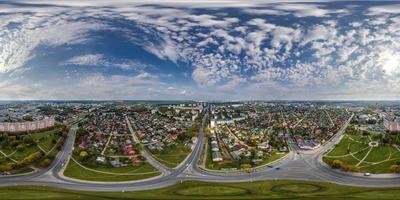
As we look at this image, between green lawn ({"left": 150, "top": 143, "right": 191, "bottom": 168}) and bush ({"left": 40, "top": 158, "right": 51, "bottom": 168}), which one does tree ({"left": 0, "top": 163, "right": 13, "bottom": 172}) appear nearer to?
bush ({"left": 40, "top": 158, "right": 51, "bottom": 168})

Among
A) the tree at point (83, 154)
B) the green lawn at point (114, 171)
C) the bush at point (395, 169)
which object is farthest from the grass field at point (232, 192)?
the tree at point (83, 154)

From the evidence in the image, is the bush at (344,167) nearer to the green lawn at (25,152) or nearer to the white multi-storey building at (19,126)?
the green lawn at (25,152)

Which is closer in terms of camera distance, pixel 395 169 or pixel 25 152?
pixel 395 169

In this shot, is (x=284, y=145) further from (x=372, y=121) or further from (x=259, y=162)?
(x=372, y=121)

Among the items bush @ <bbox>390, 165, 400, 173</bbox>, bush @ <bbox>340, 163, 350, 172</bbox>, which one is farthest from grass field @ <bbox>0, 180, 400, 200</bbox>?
bush @ <bbox>390, 165, 400, 173</bbox>

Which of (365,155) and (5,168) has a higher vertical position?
(365,155)

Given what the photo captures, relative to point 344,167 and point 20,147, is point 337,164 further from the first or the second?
point 20,147

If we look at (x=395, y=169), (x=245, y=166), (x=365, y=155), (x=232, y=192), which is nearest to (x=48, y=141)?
(x=245, y=166)
